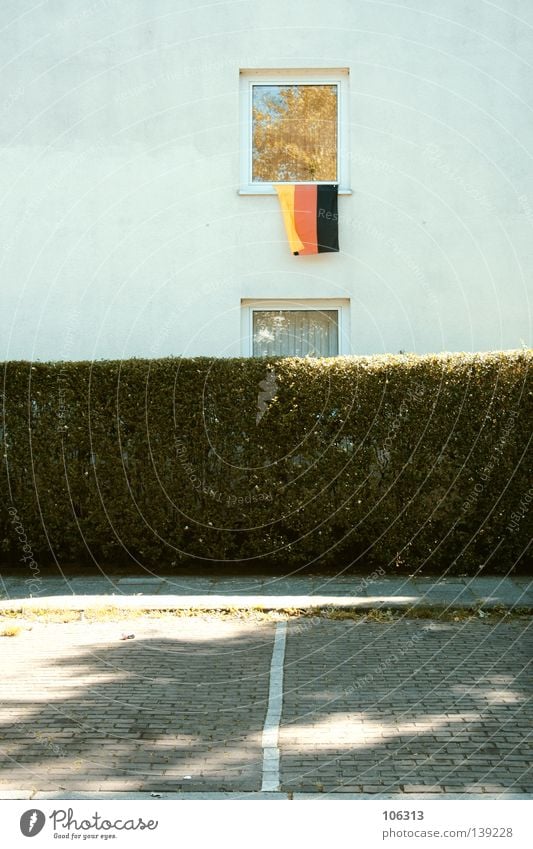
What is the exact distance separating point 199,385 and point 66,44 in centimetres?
→ 624

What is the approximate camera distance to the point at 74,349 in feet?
43.8

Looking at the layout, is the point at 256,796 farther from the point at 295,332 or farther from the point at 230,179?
the point at 230,179

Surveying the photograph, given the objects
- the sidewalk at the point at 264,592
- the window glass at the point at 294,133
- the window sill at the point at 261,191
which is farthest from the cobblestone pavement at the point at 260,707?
the window glass at the point at 294,133

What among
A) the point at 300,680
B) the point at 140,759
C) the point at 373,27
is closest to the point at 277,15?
the point at 373,27

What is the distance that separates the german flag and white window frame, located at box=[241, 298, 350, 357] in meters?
0.72

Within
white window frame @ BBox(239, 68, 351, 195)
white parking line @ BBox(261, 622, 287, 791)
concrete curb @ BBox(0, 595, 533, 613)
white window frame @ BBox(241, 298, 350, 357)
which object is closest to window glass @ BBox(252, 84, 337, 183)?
white window frame @ BBox(239, 68, 351, 195)

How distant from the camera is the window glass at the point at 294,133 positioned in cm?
1371

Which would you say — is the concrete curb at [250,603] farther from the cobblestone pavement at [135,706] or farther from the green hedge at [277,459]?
the green hedge at [277,459]

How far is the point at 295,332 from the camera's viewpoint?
13.7 meters

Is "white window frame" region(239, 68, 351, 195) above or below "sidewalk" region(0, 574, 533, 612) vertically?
above

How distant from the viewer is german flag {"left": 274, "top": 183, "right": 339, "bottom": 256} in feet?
43.5

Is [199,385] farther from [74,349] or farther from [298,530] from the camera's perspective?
[74,349]

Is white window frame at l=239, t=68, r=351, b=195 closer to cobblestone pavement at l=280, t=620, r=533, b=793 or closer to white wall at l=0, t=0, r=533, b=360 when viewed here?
white wall at l=0, t=0, r=533, b=360

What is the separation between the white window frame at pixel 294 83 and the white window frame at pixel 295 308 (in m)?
1.68
